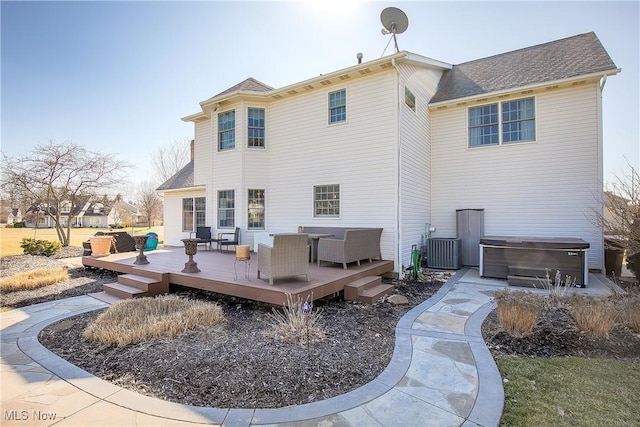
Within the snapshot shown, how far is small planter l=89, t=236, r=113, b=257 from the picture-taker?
28.6 ft

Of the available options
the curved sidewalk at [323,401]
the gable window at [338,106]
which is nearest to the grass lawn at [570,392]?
the curved sidewalk at [323,401]

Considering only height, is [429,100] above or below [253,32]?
below

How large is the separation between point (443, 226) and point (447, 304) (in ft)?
16.7

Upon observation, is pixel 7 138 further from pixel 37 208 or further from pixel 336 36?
pixel 336 36

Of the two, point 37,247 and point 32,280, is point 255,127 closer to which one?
point 32,280

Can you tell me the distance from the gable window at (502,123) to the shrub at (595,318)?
6539mm

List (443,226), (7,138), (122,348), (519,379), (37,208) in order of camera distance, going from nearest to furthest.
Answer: (519,379)
(122,348)
(443,226)
(7,138)
(37,208)

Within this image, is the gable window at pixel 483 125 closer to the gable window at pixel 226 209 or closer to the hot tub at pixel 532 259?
the hot tub at pixel 532 259

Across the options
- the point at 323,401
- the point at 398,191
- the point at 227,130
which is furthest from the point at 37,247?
the point at 323,401

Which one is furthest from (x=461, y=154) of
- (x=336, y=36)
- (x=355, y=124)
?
(x=336, y=36)

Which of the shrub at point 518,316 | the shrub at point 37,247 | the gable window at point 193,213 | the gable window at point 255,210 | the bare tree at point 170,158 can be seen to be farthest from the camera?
the bare tree at point 170,158

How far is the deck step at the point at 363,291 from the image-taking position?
5852mm

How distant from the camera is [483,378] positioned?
119 inches

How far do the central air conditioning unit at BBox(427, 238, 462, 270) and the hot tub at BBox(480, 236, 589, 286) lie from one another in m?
1.13
